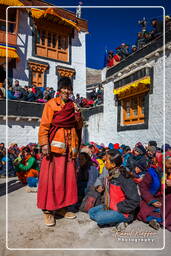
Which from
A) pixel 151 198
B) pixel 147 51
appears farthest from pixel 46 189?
pixel 147 51

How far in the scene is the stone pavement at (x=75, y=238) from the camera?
2.11 m

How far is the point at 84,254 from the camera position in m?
2.06

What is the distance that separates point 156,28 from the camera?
712 centimetres

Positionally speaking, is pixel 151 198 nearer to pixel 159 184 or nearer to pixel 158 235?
pixel 159 184

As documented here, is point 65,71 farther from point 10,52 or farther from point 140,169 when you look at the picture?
point 140,169

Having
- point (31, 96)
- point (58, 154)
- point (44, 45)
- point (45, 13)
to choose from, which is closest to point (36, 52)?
point (44, 45)

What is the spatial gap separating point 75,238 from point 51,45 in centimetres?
1366

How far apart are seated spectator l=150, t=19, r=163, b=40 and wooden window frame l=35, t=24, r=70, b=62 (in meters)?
8.24

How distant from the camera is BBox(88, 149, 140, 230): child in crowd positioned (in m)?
2.64

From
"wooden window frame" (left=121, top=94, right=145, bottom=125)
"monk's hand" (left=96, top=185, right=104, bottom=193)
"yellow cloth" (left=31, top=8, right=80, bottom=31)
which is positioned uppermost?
"yellow cloth" (left=31, top=8, right=80, bottom=31)

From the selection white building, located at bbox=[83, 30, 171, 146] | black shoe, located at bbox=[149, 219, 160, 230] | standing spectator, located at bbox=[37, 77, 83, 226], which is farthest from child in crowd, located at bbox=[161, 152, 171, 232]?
white building, located at bbox=[83, 30, 171, 146]

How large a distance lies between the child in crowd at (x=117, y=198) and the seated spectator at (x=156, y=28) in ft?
19.1

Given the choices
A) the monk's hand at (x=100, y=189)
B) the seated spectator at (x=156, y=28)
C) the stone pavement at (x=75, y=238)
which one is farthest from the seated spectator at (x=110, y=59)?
the stone pavement at (x=75, y=238)

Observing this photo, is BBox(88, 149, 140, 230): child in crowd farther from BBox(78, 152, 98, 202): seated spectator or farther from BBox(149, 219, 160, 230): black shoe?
BBox(78, 152, 98, 202): seated spectator
